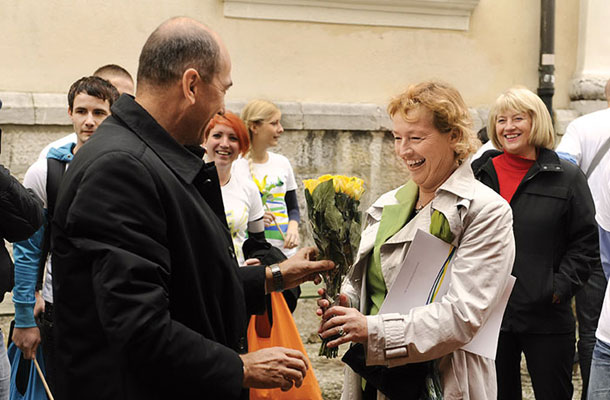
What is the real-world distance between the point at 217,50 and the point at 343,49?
5.47m

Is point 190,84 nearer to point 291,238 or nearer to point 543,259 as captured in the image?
point 543,259

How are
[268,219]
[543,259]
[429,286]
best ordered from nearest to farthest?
[429,286] → [543,259] → [268,219]

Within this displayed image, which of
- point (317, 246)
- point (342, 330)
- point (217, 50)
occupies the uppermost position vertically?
point (217, 50)

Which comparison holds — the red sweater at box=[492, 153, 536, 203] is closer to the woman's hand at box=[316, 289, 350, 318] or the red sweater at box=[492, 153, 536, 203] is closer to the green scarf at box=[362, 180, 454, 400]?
the green scarf at box=[362, 180, 454, 400]

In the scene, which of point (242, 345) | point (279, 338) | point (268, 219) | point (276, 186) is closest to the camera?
point (242, 345)

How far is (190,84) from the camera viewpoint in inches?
82.4

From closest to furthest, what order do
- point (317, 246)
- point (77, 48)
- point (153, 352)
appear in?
1. point (153, 352)
2. point (317, 246)
3. point (77, 48)

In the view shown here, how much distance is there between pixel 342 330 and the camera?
2.56 metres

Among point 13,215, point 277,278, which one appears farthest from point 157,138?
point 13,215

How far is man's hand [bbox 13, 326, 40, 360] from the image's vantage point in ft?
11.7

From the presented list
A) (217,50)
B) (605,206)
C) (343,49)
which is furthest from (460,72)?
(217,50)

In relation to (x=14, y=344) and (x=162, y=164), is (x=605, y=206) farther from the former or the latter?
(x=14, y=344)

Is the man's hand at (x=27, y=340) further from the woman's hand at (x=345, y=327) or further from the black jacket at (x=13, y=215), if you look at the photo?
the woman's hand at (x=345, y=327)

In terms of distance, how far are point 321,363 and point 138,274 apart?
4741 millimetres
